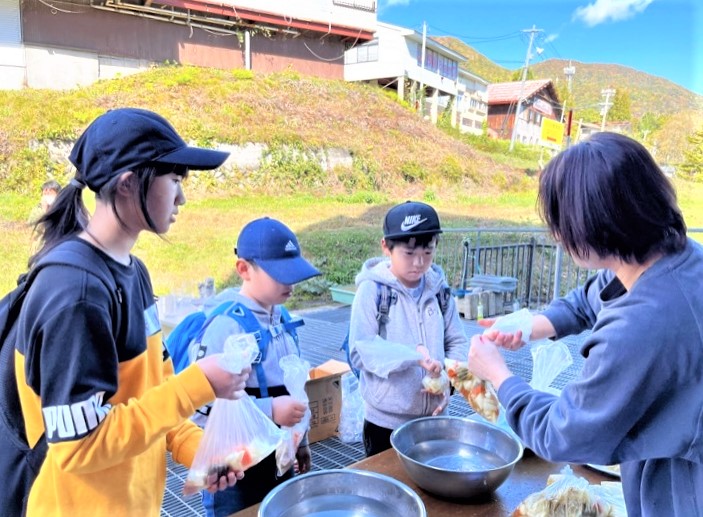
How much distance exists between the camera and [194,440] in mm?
1401

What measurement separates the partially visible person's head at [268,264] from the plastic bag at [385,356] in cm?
37

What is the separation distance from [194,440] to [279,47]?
21.4m

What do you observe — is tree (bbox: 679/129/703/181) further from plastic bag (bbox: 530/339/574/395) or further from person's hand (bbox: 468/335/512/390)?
person's hand (bbox: 468/335/512/390)

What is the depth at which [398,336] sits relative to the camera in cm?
209

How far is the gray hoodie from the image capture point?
2.04m

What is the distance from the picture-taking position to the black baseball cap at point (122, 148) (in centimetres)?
106

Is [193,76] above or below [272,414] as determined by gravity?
above

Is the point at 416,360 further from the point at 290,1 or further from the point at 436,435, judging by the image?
the point at 290,1

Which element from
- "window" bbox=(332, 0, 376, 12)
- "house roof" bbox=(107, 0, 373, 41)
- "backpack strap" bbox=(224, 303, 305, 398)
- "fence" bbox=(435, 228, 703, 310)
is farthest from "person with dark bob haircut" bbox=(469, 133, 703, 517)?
"window" bbox=(332, 0, 376, 12)

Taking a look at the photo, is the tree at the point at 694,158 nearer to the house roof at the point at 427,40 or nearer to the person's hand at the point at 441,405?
the person's hand at the point at 441,405

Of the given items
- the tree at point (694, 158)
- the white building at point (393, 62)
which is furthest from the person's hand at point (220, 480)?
the white building at point (393, 62)

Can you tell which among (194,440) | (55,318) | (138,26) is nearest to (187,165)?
(55,318)

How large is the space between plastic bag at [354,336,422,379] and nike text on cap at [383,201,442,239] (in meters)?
0.43

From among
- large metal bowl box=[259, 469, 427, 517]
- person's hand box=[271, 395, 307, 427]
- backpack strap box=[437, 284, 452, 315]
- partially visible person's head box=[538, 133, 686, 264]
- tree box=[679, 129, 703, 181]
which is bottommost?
large metal bowl box=[259, 469, 427, 517]
